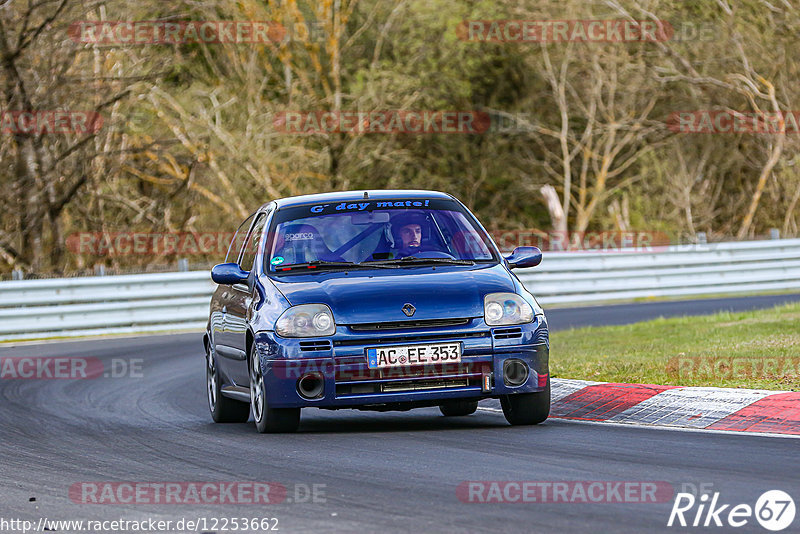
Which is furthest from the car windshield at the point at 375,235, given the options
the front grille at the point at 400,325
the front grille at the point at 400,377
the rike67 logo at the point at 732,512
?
the rike67 logo at the point at 732,512

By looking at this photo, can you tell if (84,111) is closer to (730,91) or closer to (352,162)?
(352,162)

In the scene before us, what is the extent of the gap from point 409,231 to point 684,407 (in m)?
2.27

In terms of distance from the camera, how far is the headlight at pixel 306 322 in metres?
8.84

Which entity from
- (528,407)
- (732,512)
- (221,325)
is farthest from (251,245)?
(732,512)

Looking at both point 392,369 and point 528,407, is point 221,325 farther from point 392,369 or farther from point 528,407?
point 528,407

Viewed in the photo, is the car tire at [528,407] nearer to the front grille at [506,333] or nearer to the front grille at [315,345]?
the front grille at [506,333]

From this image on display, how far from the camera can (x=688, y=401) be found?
31.3ft

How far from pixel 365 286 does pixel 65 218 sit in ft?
65.2

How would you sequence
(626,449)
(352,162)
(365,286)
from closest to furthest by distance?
(626,449) → (365,286) → (352,162)

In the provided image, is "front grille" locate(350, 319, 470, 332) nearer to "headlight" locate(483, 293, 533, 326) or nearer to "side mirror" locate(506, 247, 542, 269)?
"headlight" locate(483, 293, 533, 326)

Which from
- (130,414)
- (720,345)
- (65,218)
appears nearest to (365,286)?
(130,414)

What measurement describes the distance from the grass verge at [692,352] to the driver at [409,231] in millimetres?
2203

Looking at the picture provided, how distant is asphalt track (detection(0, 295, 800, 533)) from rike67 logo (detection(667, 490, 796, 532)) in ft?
0.17

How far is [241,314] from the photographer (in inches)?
391
